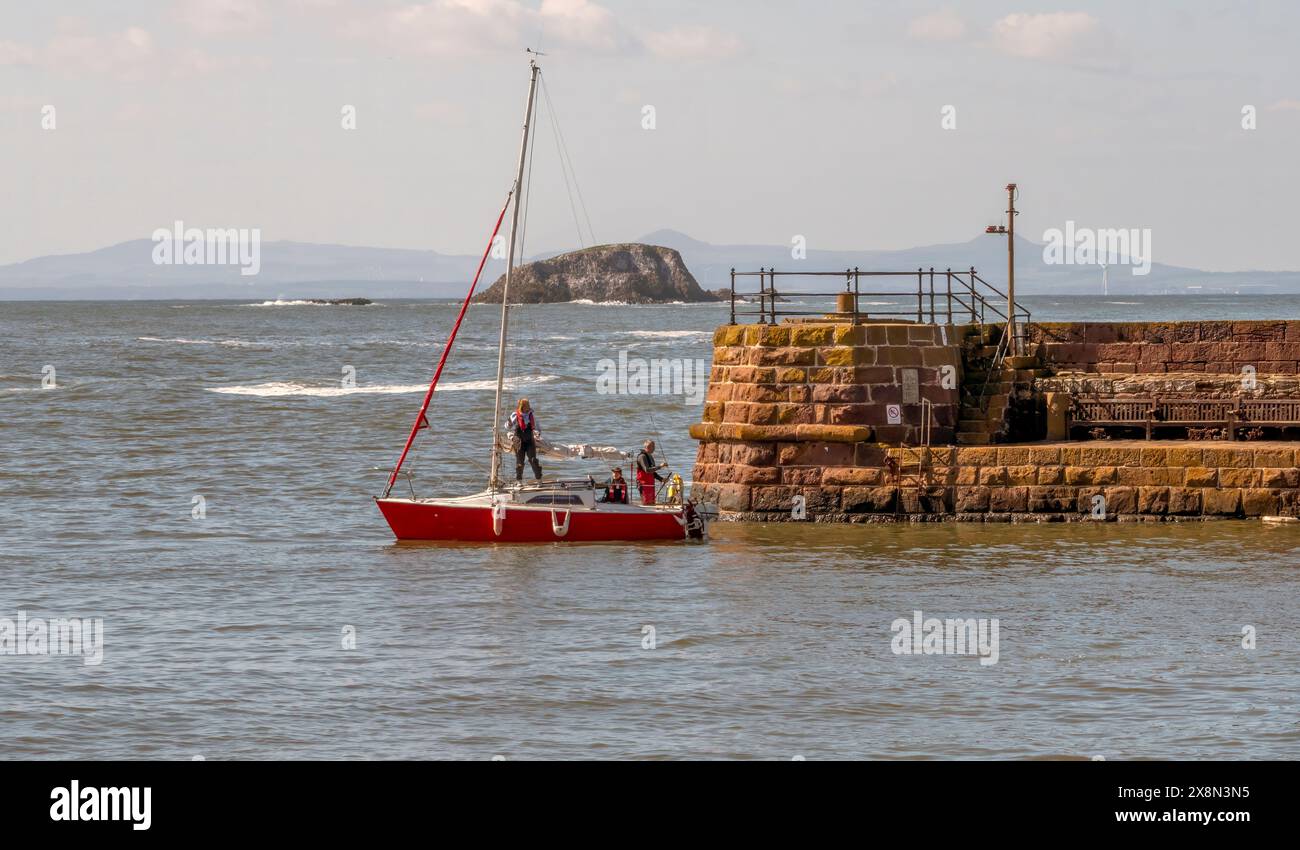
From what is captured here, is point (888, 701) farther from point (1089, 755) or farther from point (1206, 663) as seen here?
point (1206, 663)

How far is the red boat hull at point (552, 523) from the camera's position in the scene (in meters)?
25.7

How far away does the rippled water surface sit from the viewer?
1475 cm

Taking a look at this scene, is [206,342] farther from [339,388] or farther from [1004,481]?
[1004,481]

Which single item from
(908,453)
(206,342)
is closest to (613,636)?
(908,453)

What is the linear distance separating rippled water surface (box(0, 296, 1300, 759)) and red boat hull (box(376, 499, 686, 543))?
14.3 inches

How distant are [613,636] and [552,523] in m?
7.00

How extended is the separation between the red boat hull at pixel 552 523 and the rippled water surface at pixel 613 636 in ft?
1.19

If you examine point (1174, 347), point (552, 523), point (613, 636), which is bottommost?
point (613, 636)

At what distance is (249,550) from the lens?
85.5 feet

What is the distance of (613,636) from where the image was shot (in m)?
18.9

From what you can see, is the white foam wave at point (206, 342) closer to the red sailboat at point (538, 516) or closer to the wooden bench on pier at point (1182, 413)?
the red sailboat at point (538, 516)

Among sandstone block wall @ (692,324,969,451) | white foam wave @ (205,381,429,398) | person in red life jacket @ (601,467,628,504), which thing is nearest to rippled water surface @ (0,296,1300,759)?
person in red life jacket @ (601,467,628,504)

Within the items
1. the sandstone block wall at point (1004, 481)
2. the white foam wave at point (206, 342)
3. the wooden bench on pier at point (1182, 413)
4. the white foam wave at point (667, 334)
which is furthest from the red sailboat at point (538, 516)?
the white foam wave at point (667, 334)
